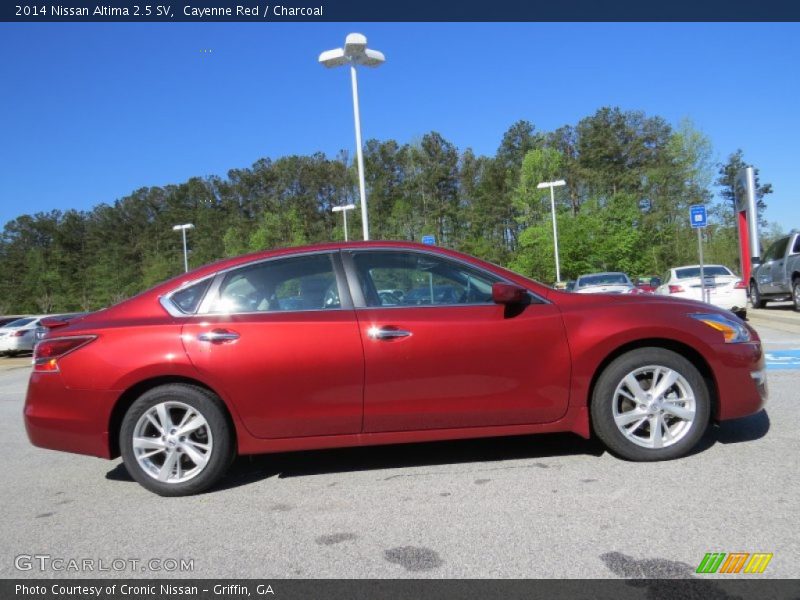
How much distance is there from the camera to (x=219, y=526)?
140 inches

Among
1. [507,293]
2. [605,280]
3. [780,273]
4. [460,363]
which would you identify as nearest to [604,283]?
[605,280]

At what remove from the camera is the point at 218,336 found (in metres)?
4.05

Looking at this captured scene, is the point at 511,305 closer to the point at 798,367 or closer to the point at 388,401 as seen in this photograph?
the point at 388,401

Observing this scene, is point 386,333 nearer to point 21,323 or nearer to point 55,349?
point 55,349

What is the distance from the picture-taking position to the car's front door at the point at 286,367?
13.2 feet

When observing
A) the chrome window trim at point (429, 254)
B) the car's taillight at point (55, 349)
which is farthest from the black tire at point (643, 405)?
the car's taillight at point (55, 349)

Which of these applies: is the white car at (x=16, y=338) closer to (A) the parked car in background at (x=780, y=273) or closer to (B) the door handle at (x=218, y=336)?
(B) the door handle at (x=218, y=336)

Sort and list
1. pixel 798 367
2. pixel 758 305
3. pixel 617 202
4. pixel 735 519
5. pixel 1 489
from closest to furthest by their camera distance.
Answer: pixel 735 519, pixel 1 489, pixel 798 367, pixel 758 305, pixel 617 202

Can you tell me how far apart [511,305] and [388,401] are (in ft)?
3.35

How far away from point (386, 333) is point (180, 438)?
4.86 ft

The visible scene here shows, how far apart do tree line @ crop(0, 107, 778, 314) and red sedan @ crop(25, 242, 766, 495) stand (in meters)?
39.1

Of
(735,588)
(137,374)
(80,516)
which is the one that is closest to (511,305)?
(735,588)

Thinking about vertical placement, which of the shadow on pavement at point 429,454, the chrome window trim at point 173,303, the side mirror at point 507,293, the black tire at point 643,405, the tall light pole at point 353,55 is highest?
the tall light pole at point 353,55

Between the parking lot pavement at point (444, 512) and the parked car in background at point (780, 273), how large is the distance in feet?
42.1
